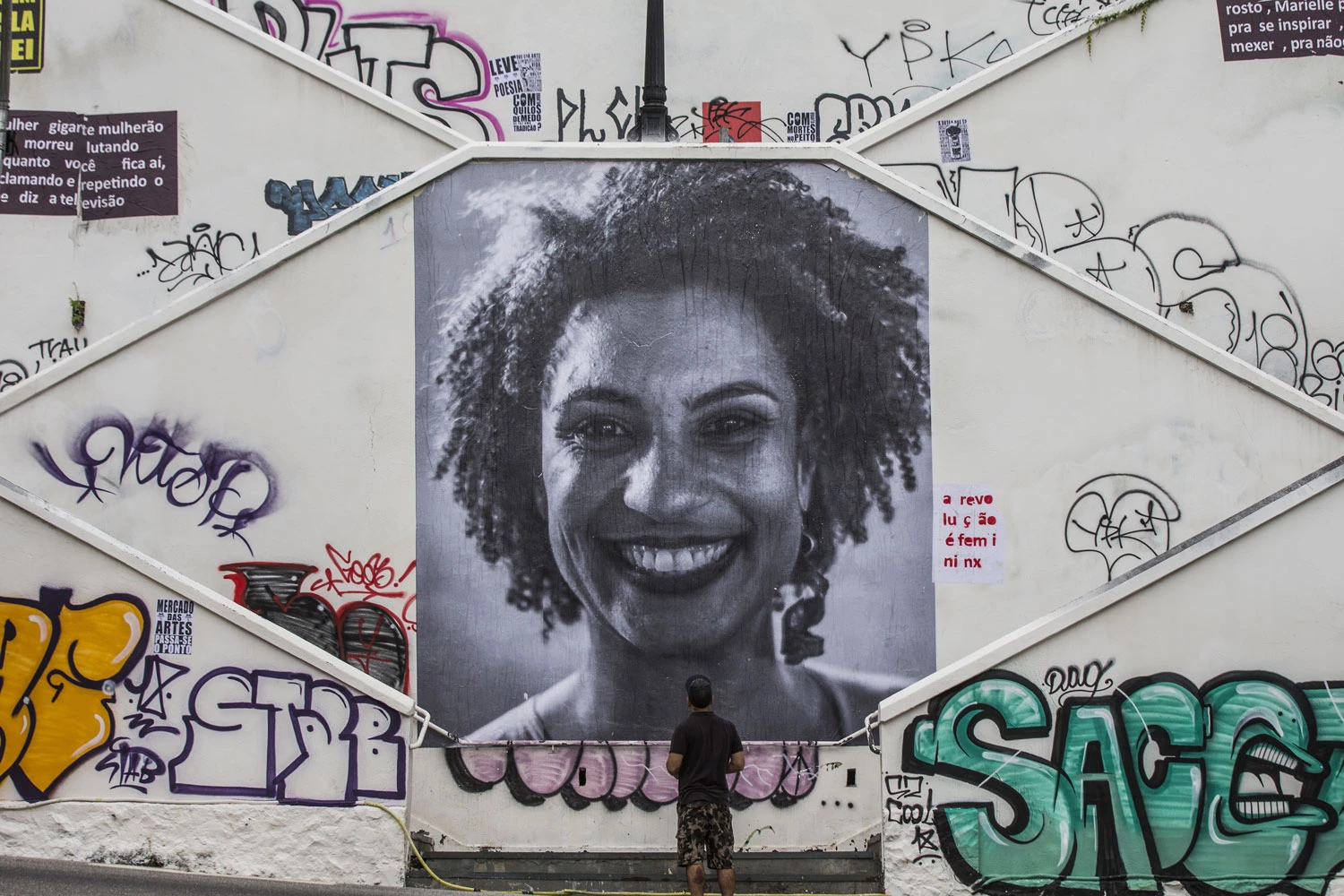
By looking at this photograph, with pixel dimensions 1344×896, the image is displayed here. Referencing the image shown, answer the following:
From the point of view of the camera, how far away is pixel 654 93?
11.8 meters

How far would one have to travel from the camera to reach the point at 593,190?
11.0 m

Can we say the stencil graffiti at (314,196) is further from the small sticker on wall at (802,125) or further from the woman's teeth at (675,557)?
the small sticker on wall at (802,125)

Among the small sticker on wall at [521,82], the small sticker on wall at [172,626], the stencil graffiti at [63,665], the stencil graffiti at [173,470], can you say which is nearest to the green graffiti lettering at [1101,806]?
the small sticker on wall at [172,626]

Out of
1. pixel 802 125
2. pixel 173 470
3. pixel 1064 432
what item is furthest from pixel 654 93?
pixel 173 470

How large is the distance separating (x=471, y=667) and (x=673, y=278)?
3.52 m

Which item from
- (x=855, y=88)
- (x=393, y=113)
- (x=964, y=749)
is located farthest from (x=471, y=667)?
(x=855, y=88)

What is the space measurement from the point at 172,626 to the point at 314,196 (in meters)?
4.28

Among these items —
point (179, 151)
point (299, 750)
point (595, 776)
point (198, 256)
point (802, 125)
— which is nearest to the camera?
point (299, 750)

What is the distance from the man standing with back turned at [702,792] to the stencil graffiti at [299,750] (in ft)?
6.93

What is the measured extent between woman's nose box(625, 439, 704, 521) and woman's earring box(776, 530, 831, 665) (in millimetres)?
945

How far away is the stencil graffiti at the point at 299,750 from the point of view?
366 inches

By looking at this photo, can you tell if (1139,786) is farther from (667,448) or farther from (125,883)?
(125,883)

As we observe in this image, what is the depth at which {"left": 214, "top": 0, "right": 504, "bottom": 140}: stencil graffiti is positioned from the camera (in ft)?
45.4

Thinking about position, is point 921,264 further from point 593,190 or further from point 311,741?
point 311,741
